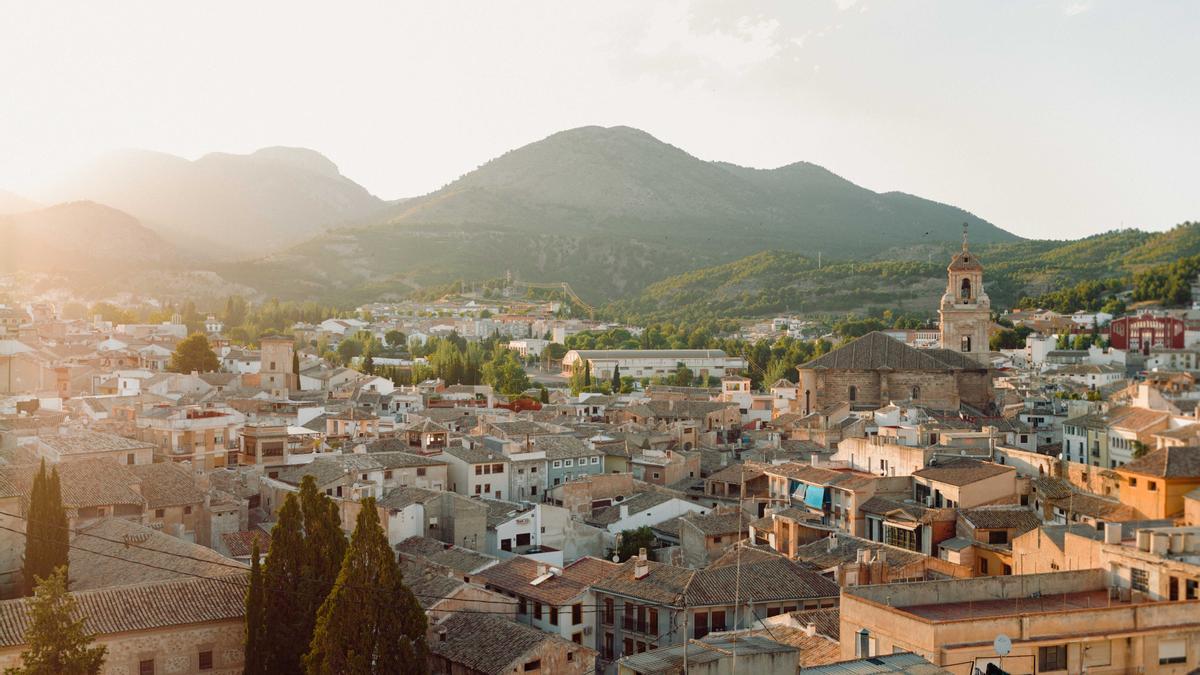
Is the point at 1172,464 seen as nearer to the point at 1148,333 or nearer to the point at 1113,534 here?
the point at 1113,534

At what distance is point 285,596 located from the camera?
17.4 metres

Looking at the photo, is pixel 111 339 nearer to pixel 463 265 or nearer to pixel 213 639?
pixel 213 639

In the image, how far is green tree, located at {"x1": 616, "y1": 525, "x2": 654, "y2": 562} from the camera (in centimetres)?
2708

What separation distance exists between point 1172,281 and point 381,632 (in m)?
91.1

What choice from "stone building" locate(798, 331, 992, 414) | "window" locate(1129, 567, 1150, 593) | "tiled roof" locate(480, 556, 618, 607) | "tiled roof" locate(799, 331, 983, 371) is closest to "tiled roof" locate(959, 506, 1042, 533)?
"window" locate(1129, 567, 1150, 593)

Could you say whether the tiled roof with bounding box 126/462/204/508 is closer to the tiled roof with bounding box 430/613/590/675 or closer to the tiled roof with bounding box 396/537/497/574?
the tiled roof with bounding box 396/537/497/574

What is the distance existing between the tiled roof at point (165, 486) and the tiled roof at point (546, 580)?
811 cm

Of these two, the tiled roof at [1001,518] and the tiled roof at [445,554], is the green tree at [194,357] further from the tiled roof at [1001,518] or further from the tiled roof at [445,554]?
the tiled roof at [1001,518]

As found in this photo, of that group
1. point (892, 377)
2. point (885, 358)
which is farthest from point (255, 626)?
point (885, 358)

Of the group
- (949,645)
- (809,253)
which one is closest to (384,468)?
(949,645)

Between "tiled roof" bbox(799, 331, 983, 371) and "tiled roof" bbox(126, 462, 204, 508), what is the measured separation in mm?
31751

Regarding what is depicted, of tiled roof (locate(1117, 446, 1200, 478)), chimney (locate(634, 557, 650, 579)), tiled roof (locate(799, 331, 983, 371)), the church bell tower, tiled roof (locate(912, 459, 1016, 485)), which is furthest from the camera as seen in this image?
the church bell tower

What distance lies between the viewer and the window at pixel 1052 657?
43.6ft

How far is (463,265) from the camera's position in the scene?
176625 mm
